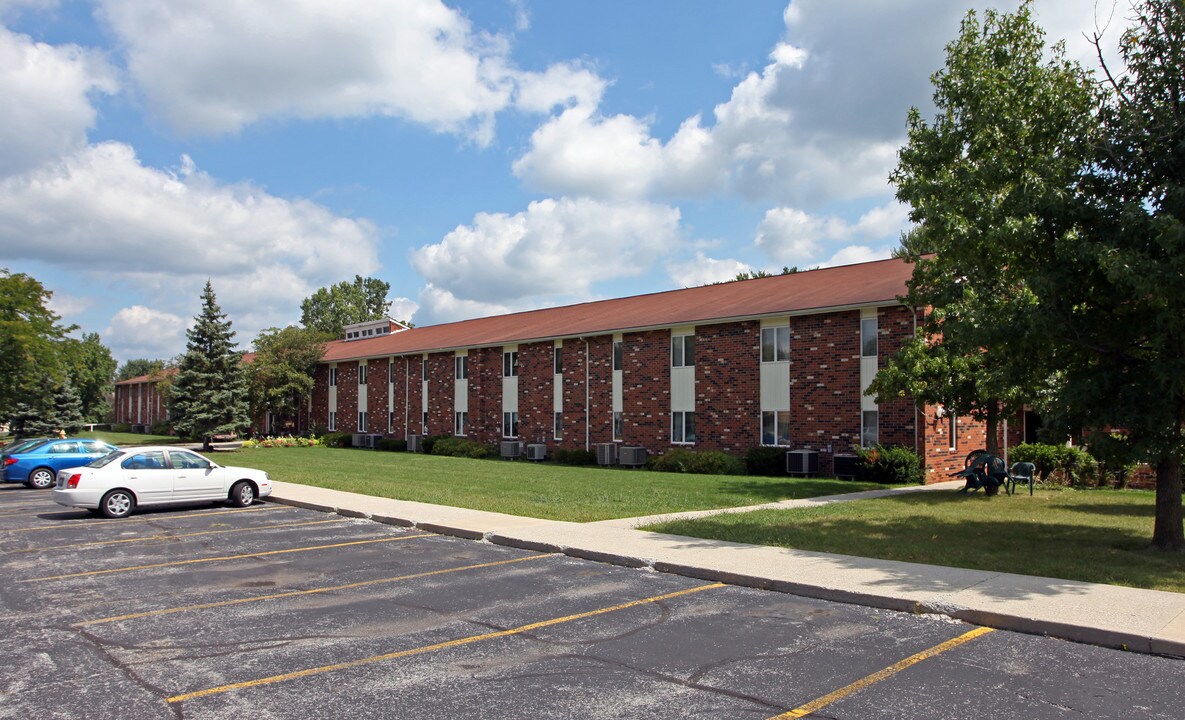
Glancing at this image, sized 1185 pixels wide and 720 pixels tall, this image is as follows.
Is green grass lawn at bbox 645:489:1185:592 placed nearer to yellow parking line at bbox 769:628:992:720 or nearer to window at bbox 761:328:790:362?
yellow parking line at bbox 769:628:992:720

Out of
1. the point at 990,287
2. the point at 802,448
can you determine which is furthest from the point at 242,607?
the point at 802,448

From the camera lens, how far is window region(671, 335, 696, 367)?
2986 centimetres

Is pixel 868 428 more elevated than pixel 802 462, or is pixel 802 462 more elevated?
pixel 868 428

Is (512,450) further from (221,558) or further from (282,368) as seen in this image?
(221,558)

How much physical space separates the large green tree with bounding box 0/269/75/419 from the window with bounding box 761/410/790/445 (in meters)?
29.0

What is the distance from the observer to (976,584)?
919cm

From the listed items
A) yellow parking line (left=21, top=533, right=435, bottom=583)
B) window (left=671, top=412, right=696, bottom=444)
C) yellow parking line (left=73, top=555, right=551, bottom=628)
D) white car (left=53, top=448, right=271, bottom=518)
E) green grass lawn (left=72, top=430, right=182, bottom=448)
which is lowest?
green grass lawn (left=72, top=430, right=182, bottom=448)

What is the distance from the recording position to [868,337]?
2458 cm

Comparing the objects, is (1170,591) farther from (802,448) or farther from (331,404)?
(331,404)

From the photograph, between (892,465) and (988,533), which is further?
(892,465)

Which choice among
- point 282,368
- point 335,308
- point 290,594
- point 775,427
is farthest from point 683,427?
point 335,308

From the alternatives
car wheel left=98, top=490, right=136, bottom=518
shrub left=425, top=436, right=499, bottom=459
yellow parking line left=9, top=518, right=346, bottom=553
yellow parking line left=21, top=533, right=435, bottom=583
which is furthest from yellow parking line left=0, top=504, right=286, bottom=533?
shrub left=425, top=436, right=499, bottom=459

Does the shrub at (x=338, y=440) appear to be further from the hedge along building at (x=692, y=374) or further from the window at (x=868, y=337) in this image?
the window at (x=868, y=337)

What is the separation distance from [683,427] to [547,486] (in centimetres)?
941
